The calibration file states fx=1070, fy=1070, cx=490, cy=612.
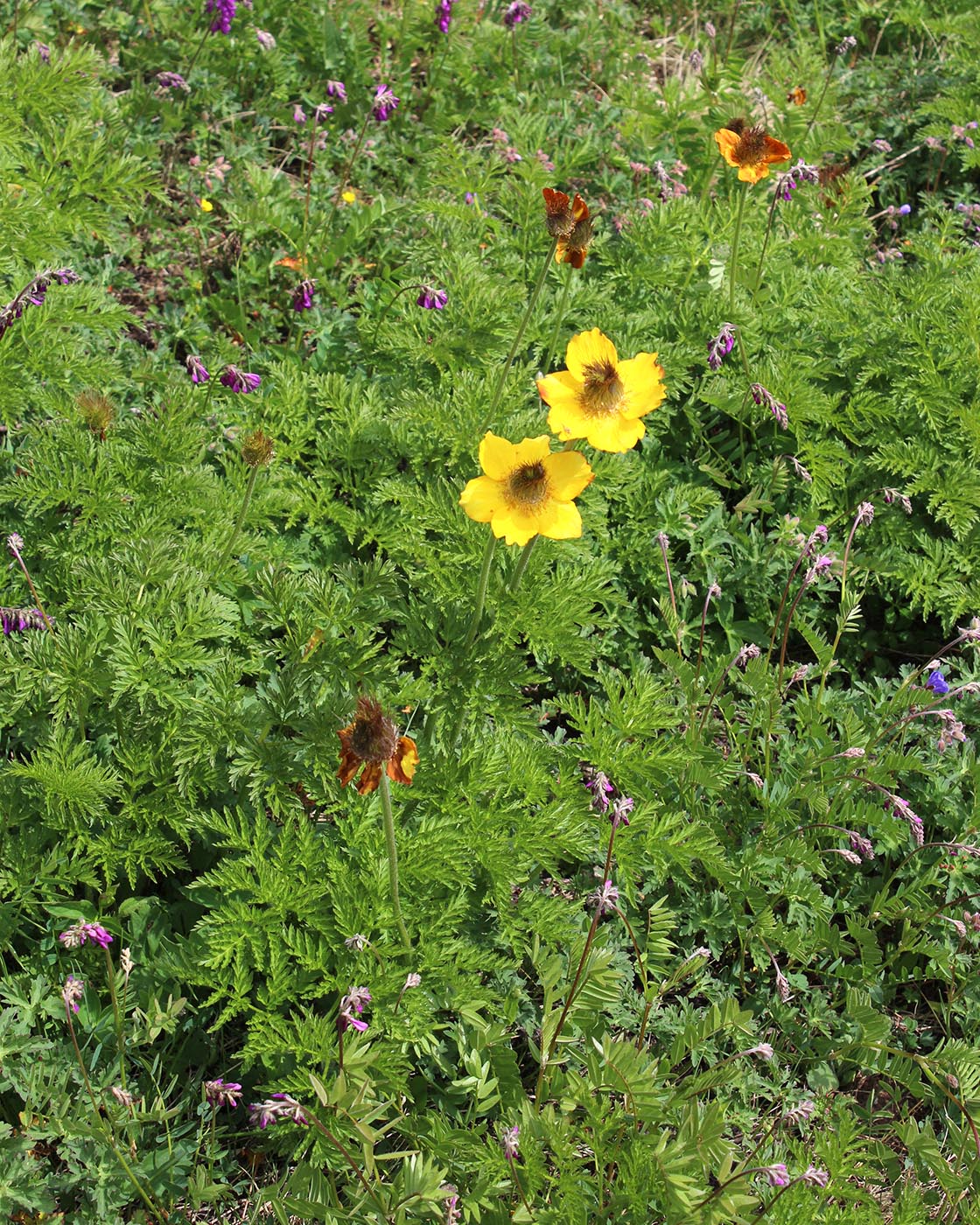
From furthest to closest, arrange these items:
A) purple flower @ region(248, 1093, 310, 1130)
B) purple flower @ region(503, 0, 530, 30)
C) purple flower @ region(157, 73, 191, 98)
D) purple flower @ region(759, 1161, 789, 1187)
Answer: purple flower @ region(503, 0, 530, 30)
purple flower @ region(157, 73, 191, 98)
purple flower @ region(759, 1161, 789, 1187)
purple flower @ region(248, 1093, 310, 1130)

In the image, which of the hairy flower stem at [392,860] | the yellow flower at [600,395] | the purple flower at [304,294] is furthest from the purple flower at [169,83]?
the hairy flower stem at [392,860]

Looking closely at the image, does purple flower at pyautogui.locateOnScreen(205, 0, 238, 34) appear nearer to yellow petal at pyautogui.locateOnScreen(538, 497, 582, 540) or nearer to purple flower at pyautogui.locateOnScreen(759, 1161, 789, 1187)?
yellow petal at pyautogui.locateOnScreen(538, 497, 582, 540)

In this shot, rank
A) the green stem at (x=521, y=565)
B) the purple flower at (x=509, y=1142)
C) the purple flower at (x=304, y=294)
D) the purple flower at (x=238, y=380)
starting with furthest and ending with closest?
the purple flower at (x=304, y=294) < the purple flower at (x=238, y=380) < the green stem at (x=521, y=565) < the purple flower at (x=509, y=1142)

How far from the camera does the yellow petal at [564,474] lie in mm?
2033

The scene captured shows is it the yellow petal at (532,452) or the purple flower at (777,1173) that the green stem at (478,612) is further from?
the purple flower at (777,1173)

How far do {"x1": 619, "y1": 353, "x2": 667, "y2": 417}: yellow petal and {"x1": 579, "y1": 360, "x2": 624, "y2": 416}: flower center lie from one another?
18 millimetres

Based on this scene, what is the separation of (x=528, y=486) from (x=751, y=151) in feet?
6.12

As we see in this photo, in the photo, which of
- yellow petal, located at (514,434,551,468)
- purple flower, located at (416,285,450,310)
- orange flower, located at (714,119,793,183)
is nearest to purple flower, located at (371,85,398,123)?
purple flower, located at (416,285,450,310)

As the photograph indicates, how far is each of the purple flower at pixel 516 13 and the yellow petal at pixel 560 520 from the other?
11.7ft

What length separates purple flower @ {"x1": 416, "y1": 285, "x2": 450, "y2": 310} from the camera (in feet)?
10.8

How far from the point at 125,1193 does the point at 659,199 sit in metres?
3.85

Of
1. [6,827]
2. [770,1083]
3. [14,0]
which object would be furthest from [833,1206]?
[14,0]

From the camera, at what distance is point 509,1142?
2.00 meters

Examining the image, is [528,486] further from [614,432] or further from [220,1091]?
[220,1091]
